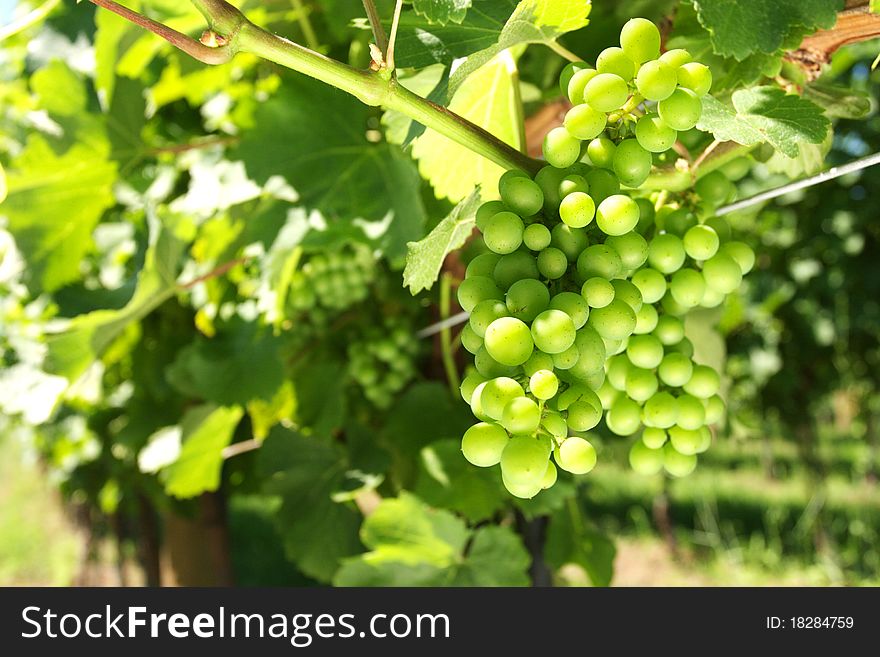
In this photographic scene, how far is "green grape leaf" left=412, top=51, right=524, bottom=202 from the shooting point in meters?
0.66

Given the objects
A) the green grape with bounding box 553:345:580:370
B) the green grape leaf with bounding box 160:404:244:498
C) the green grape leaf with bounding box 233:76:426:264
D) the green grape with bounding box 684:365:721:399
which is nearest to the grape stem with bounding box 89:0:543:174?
the green grape with bounding box 553:345:580:370

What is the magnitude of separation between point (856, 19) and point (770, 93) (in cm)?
10

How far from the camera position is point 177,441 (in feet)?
4.10

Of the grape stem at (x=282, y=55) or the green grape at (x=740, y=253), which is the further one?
the green grape at (x=740, y=253)

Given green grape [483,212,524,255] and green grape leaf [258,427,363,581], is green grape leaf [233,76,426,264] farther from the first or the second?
green grape [483,212,524,255]

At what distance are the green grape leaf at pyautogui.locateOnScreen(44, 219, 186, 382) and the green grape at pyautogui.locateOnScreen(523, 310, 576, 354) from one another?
709mm

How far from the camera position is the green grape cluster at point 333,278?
1.11 m

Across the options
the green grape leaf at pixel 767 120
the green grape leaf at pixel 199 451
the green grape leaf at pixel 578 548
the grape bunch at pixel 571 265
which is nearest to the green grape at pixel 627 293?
the grape bunch at pixel 571 265

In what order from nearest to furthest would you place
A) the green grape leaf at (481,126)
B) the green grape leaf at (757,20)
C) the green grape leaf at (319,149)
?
1. the green grape leaf at (757,20)
2. the green grape leaf at (481,126)
3. the green grape leaf at (319,149)

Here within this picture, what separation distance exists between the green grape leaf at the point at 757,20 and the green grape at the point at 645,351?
0.62 feet

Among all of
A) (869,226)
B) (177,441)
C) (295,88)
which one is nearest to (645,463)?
(295,88)

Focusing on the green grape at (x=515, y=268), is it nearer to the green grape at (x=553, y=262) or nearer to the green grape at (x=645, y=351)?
the green grape at (x=553, y=262)

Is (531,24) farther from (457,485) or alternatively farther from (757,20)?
(457,485)

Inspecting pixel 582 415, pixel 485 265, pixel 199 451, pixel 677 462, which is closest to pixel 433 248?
pixel 485 265
